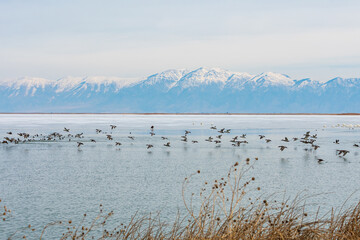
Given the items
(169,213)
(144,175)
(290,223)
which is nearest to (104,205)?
(169,213)

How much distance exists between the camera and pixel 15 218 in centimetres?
1702

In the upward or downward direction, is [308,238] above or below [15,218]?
above

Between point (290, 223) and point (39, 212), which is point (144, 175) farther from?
point (290, 223)

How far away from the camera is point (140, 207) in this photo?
1892 cm

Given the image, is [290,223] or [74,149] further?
[74,149]

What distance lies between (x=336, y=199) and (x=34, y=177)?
1569 centimetres

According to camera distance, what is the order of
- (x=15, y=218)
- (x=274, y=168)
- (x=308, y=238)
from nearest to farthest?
(x=308, y=238), (x=15, y=218), (x=274, y=168)

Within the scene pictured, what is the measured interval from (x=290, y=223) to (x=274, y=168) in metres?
20.9

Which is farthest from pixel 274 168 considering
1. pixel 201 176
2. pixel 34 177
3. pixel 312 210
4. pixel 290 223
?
pixel 290 223

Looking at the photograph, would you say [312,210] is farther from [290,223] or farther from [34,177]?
[34,177]

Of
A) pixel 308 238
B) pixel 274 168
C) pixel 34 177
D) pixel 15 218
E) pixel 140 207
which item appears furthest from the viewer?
pixel 274 168

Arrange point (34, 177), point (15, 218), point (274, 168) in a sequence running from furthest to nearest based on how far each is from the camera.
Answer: point (274, 168), point (34, 177), point (15, 218)

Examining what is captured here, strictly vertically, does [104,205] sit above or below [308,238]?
below

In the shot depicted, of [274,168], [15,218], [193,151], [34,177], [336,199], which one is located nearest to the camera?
[15,218]
